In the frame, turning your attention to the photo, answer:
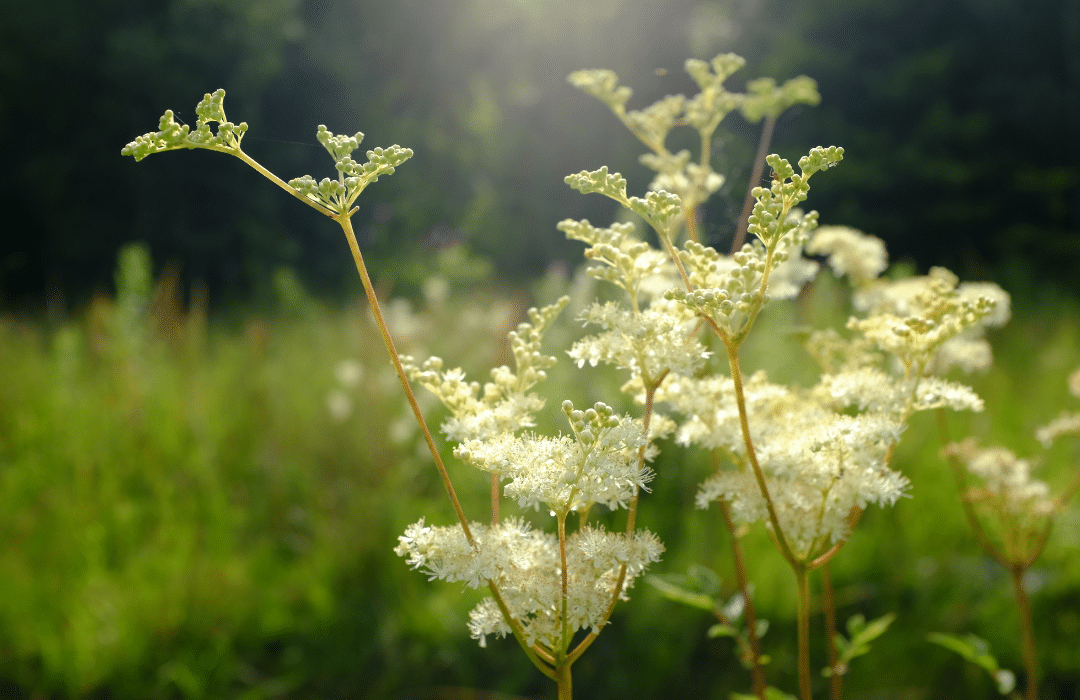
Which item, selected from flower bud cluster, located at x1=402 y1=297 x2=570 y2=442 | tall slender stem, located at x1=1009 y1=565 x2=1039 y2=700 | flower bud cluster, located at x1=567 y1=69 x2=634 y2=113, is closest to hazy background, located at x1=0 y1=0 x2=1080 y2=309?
flower bud cluster, located at x1=567 y1=69 x2=634 y2=113

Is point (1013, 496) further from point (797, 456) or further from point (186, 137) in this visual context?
point (186, 137)

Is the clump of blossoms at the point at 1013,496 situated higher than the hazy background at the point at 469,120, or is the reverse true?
the hazy background at the point at 469,120

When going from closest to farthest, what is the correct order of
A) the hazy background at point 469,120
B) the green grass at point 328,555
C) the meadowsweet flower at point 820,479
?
the meadowsweet flower at point 820,479, the green grass at point 328,555, the hazy background at point 469,120

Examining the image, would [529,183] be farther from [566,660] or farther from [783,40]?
[566,660]

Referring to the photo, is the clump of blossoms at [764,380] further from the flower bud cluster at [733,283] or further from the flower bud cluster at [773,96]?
the flower bud cluster at [773,96]

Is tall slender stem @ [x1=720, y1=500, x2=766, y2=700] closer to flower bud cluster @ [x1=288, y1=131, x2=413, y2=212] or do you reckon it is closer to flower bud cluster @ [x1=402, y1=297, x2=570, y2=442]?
flower bud cluster @ [x1=402, y1=297, x2=570, y2=442]

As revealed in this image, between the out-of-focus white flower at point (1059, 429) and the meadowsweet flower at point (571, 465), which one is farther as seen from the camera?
the out-of-focus white flower at point (1059, 429)

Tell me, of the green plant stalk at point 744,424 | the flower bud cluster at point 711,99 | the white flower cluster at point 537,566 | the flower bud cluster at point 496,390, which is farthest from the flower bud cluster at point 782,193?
the flower bud cluster at point 711,99
